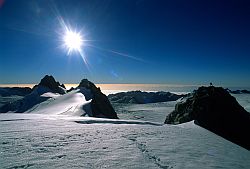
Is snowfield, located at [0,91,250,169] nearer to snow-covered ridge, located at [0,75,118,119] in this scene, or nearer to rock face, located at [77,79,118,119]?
snow-covered ridge, located at [0,75,118,119]

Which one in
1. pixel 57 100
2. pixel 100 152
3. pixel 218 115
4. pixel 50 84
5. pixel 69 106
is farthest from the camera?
Result: pixel 50 84

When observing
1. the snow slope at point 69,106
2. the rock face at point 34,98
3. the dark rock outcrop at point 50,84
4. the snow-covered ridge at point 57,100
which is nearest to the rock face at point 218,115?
the snow slope at point 69,106

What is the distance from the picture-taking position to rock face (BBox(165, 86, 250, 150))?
21.5 m

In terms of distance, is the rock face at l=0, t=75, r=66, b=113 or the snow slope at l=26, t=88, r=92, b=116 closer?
the snow slope at l=26, t=88, r=92, b=116

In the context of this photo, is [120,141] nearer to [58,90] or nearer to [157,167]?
[157,167]

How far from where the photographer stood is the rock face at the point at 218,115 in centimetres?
2155

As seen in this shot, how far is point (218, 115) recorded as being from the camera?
23281 mm

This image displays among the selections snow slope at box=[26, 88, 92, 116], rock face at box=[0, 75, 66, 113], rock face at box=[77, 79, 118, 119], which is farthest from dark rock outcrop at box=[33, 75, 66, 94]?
rock face at box=[77, 79, 118, 119]

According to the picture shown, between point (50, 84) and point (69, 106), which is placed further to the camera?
point (50, 84)

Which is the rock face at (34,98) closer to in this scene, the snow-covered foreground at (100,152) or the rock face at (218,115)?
the rock face at (218,115)

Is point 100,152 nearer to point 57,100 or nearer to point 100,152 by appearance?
point 100,152

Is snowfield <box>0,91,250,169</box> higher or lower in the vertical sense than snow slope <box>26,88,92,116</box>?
lower

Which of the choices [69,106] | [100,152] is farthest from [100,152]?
[69,106]

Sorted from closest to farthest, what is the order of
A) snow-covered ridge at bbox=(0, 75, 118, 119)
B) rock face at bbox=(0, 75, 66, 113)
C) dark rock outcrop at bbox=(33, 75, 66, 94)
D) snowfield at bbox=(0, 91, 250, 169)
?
snowfield at bbox=(0, 91, 250, 169), snow-covered ridge at bbox=(0, 75, 118, 119), rock face at bbox=(0, 75, 66, 113), dark rock outcrop at bbox=(33, 75, 66, 94)
